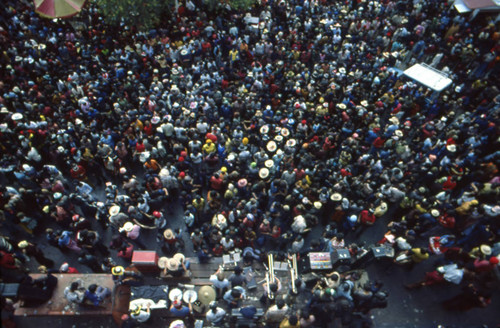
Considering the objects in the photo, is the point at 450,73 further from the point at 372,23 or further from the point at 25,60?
the point at 25,60

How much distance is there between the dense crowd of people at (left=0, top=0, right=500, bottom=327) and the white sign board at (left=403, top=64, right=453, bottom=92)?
43 centimetres

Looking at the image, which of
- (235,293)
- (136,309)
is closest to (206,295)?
(235,293)

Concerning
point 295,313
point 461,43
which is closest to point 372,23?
point 461,43

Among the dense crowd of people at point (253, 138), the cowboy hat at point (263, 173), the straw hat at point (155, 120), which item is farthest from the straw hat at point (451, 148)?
the straw hat at point (155, 120)

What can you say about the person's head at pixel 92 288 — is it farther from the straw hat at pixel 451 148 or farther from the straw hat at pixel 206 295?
the straw hat at pixel 451 148

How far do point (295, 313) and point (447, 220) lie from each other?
226 inches

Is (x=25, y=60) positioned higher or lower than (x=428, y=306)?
higher

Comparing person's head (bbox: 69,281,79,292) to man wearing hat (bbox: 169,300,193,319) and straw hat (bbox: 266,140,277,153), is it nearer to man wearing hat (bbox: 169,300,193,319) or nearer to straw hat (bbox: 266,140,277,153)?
man wearing hat (bbox: 169,300,193,319)

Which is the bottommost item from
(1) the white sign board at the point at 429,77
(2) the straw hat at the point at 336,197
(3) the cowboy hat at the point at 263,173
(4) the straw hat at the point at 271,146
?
(2) the straw hat at the point at 336,197

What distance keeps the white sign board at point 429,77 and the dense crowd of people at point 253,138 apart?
1.41 ft

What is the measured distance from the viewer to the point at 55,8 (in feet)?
44.0

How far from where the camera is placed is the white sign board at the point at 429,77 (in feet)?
42.3

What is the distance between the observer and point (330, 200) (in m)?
9.84

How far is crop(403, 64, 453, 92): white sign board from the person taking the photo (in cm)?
1291
